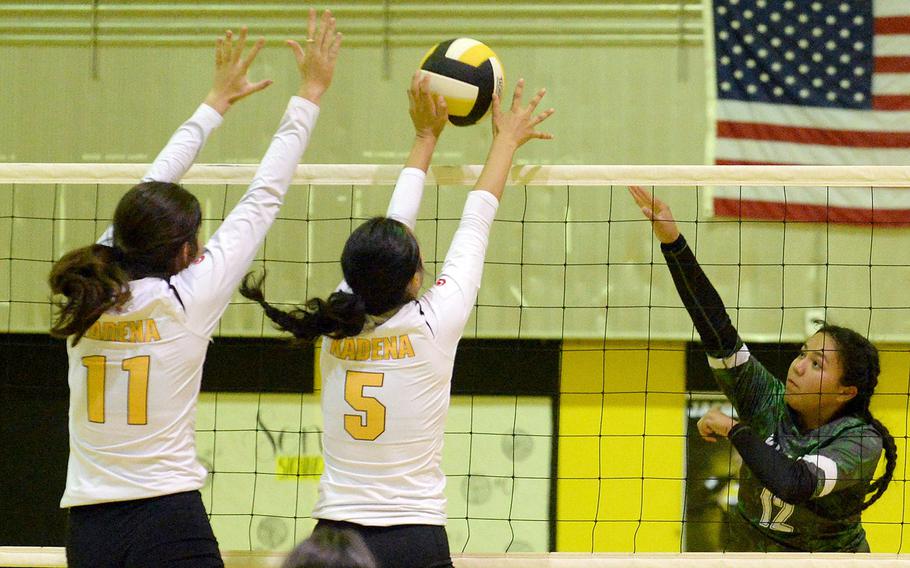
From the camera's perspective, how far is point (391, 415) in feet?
8.30

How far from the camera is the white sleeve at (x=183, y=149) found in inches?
112

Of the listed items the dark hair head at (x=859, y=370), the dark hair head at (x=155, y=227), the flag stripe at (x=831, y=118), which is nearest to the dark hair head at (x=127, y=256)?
the dark hair head at (x=155, y=227)

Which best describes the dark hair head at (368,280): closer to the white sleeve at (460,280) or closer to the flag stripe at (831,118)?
the white sleeve at (460,280)

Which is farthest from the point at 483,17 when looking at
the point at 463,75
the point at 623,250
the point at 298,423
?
the point at 463,75

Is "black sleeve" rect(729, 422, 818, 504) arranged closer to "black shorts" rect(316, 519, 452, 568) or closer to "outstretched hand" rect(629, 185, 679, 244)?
"outstretched hand" rect(629, 185, 679, 244)

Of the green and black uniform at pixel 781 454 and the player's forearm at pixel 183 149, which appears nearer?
the player's forearm at pixel 183 149

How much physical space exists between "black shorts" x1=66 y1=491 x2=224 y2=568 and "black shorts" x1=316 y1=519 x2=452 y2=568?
1.05 feet

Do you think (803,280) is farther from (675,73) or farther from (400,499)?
(400,499)

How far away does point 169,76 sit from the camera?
7.39 m

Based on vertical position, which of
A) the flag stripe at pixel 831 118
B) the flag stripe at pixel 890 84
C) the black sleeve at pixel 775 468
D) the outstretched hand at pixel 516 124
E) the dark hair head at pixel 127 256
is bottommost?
the black sleeve at pixel 775 468

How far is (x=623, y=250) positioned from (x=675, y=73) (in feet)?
4.46

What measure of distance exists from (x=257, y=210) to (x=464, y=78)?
3.11ft

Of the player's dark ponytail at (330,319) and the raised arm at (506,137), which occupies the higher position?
the raised arm at (506,137)

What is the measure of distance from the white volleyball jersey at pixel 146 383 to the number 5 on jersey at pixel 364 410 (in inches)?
16.1
